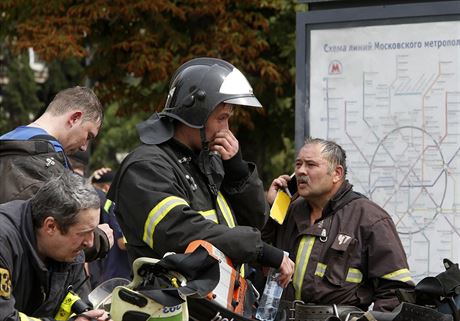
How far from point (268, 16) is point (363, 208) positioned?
6102 mm

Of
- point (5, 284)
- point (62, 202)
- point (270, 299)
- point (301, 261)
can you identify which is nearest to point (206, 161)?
point (270, 299)

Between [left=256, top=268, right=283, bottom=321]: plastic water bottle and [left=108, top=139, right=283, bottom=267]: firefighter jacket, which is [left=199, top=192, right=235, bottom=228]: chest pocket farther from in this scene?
[left=256, top=268, right=283, bottom=321]: plastic water bottle

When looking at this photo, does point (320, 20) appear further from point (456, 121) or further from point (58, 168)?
point (58, 168)

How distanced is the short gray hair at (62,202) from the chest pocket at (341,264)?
168 centimetres

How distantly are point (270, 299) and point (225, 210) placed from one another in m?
0.49

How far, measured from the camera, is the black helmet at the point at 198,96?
15.6 ft

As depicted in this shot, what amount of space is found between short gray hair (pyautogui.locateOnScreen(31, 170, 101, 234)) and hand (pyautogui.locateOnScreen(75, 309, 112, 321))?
35cm

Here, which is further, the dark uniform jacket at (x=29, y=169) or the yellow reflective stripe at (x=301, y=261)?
the yellow reflective stripe at (x=301, y=261)

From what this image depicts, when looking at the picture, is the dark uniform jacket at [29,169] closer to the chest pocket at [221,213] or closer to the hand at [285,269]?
the chest pocket at [221,213]

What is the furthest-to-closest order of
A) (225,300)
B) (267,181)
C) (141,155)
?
(267,181)
(141,155)
(225,300)

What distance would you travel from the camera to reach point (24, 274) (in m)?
4.21

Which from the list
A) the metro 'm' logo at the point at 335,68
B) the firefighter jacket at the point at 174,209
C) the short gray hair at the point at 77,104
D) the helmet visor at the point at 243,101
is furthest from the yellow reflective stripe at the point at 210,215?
the metro 'm' logo at the point at 335,68

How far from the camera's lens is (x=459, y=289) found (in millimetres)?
5059

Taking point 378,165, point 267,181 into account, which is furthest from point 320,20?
point 267,181
